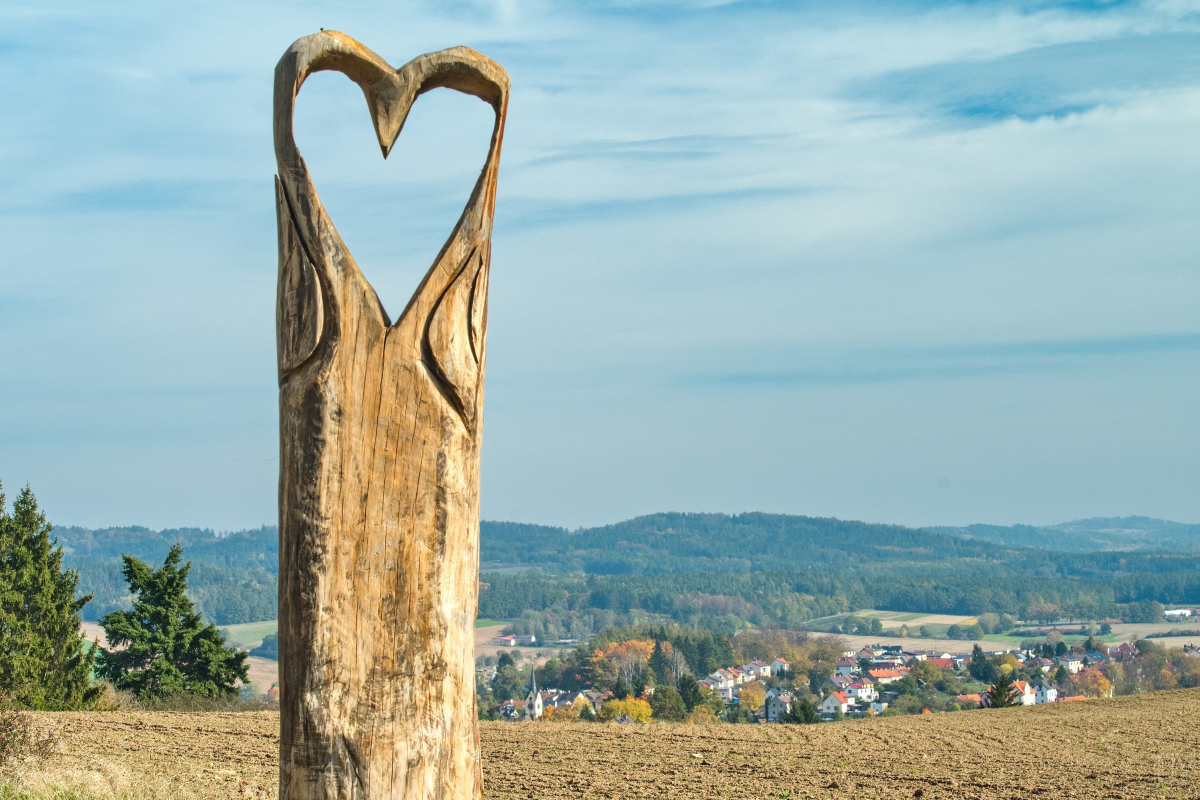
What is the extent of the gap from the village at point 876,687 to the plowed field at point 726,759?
26.1m

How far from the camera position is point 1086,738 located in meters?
16.6

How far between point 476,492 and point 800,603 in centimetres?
15493

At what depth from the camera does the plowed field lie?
35.7ft

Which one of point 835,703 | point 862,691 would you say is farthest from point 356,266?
point 862,691

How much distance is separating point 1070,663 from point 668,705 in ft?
128

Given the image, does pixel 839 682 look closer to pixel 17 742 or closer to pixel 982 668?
pixel 982 668

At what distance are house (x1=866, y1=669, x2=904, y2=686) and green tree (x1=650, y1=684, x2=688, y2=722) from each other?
25.2 m

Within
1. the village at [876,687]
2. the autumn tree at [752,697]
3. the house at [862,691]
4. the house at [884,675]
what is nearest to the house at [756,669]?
the village at [876,687]

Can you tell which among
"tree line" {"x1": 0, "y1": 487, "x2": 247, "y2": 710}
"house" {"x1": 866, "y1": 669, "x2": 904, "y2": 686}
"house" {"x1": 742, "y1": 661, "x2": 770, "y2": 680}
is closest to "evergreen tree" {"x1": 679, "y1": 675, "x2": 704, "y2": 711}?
"house" {"x1": 866, "y1": 669, "x2": 904, "y2": 686}

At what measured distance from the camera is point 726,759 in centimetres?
1357

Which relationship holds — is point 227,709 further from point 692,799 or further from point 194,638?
point 692,799

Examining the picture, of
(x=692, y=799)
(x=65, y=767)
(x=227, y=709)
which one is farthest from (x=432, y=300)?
(x=227, y=709)

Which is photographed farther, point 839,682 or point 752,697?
point 839,682

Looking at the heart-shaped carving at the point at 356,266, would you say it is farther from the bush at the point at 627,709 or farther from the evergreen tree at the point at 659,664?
the evergreen tree at the point at 659,664
